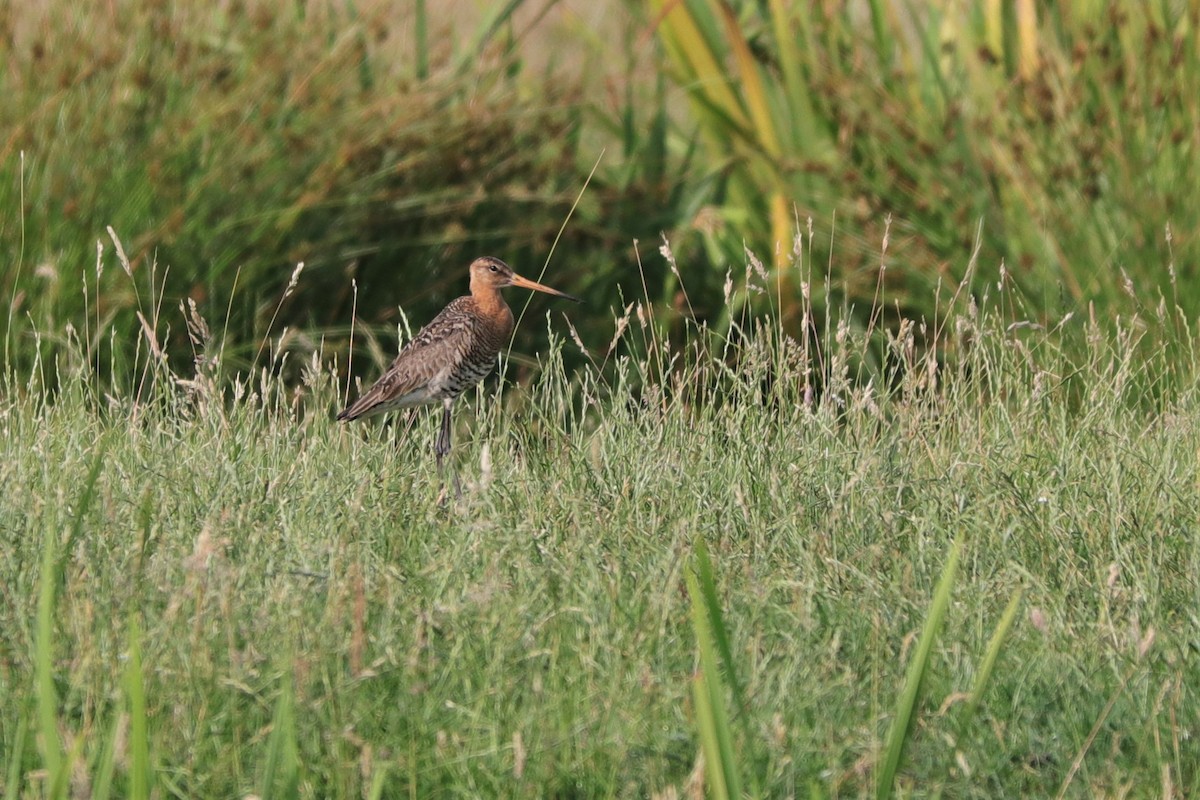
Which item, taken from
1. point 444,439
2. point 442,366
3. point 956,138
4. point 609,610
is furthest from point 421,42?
point 609,610

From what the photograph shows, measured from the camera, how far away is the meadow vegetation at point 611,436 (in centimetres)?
238

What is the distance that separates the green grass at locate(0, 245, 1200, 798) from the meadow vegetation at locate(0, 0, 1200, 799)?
0.01 metres

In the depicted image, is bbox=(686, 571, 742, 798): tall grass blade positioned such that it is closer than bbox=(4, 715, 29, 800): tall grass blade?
Yes

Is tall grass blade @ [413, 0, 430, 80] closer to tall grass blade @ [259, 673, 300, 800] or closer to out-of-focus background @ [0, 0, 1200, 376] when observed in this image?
out-of-focus background @ [0, 0, 1200, 376]

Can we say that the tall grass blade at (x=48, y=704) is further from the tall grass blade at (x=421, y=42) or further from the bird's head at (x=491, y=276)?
the tall grass blade at (x=421, y=42)

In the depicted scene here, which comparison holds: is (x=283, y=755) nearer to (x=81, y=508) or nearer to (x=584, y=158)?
(x=81, y=508)

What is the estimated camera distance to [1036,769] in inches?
95.1

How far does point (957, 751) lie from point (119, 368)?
3772mm

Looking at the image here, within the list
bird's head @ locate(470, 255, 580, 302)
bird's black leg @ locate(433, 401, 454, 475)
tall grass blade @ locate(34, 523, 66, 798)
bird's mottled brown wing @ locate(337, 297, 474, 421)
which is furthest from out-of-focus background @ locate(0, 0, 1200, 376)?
tall grass blade @ locate(34, 523, 66, 798)

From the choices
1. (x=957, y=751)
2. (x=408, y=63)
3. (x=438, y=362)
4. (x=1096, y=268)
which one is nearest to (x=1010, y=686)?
(x=957, y=751)

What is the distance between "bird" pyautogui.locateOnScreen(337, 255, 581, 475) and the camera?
15.0 ft

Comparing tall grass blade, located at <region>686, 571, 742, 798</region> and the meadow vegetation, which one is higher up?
tall grass blade, located at <region>686, 571, 742, 798</region>

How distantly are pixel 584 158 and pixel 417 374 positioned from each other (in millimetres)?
2742

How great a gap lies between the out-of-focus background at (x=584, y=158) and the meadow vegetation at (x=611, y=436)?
0.02m
